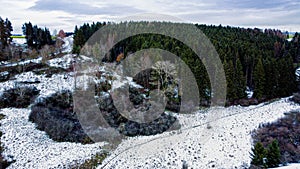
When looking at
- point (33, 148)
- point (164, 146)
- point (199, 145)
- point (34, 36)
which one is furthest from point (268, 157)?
point (34, 36)

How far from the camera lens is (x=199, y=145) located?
1691 cm

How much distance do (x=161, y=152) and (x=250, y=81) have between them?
24388 millimetres

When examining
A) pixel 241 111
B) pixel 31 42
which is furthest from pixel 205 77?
pixel 31 42

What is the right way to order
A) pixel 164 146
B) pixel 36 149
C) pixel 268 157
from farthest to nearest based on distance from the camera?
pixel 164 146 < pixel 36 149 < pixel 268 157

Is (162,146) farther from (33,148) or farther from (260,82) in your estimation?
(260,82)

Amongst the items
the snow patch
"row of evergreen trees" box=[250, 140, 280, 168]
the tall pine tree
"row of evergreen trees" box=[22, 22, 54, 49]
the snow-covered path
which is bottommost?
the snow patch

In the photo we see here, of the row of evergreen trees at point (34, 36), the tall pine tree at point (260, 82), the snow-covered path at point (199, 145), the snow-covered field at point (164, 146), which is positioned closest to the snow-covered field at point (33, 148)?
the snow-covered field at point (164, 146)

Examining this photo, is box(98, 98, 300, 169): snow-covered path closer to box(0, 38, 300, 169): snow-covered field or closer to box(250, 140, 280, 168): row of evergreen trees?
box(0, 38, 300, 169): snow-covered field

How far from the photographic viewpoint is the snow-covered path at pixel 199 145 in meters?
14.6

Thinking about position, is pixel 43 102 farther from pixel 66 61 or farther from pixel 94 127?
pixel 66 61

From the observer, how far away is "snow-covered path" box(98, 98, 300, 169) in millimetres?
14559

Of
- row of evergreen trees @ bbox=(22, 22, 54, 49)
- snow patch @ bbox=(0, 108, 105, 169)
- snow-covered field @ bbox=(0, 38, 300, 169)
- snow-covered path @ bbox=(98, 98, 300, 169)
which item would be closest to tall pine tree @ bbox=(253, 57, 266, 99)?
snow-covered field @ bbox=(0, 38, 300, 169)

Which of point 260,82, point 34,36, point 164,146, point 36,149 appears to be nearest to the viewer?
point 36,149

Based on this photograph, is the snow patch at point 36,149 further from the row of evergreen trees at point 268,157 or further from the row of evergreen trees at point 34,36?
the row of evergreen trees at point 34,36
